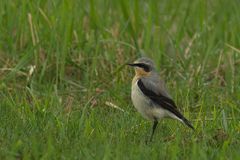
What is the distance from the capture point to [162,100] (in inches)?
309

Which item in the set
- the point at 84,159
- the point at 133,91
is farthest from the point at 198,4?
the point at 84,159

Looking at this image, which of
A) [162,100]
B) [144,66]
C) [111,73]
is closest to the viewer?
[162,100]

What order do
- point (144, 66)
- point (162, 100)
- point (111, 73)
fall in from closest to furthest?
point (162, 100)
point (144, 66)
point (111, 73)

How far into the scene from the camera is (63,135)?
714cm

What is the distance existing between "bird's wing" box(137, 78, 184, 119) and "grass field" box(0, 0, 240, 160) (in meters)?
0.25

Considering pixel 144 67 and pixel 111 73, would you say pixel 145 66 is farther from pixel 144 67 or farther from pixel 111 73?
pixel 111 73

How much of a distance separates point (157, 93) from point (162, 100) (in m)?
0.10

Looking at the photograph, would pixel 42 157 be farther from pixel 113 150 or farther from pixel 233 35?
pixel 233 35

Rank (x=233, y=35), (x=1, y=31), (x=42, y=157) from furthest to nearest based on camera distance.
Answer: (x=233, y=35) < (x=1, y=31) < (x=42, y=157)

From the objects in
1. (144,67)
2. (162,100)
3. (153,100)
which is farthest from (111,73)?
(162,100)

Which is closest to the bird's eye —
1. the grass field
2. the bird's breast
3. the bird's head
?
the bird's head

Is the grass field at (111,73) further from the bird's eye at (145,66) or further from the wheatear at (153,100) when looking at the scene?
the bird's eye at (145,66)

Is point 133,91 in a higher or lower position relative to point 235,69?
higher

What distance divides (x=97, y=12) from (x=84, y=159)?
4.73 metres
